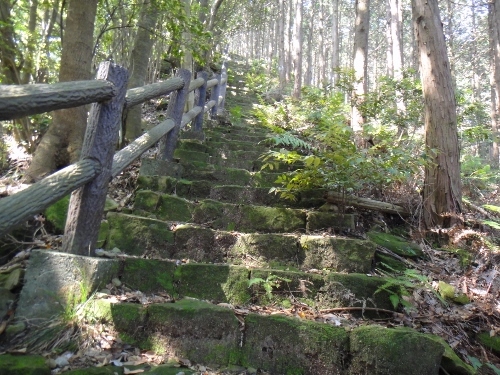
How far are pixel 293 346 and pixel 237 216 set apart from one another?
1.61 m

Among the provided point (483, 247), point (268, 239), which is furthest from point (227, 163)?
point (483, 247)

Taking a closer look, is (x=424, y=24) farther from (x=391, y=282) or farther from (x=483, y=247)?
(x=391, y=282)

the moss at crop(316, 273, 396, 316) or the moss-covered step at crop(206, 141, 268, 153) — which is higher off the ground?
Result: the moss-covered step at crop(206, 141, 268, 153)

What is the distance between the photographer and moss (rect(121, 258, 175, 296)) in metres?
2.53

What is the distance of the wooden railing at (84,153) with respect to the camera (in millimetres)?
1677

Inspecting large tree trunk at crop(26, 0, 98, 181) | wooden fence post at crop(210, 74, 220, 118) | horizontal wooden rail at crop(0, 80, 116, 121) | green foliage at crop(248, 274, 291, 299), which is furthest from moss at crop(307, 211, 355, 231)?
wooden fence post at crop(210, 74, 220, 118)

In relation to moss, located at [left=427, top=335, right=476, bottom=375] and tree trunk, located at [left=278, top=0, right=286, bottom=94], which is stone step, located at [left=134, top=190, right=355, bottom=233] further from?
tree trunk, located at [left=278, top=0, right=286, bottom=94]

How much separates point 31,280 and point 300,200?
259 cm

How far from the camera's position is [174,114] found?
445cm

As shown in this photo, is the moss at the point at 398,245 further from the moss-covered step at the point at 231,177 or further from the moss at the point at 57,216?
the moss at the point at 57,216

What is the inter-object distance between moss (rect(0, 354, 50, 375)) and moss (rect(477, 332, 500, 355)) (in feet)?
8.56

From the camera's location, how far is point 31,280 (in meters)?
2.18

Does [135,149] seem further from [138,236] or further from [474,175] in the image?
[474,175]

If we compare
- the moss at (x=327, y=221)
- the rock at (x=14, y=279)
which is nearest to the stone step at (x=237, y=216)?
the moss at (x=327, y=221)
